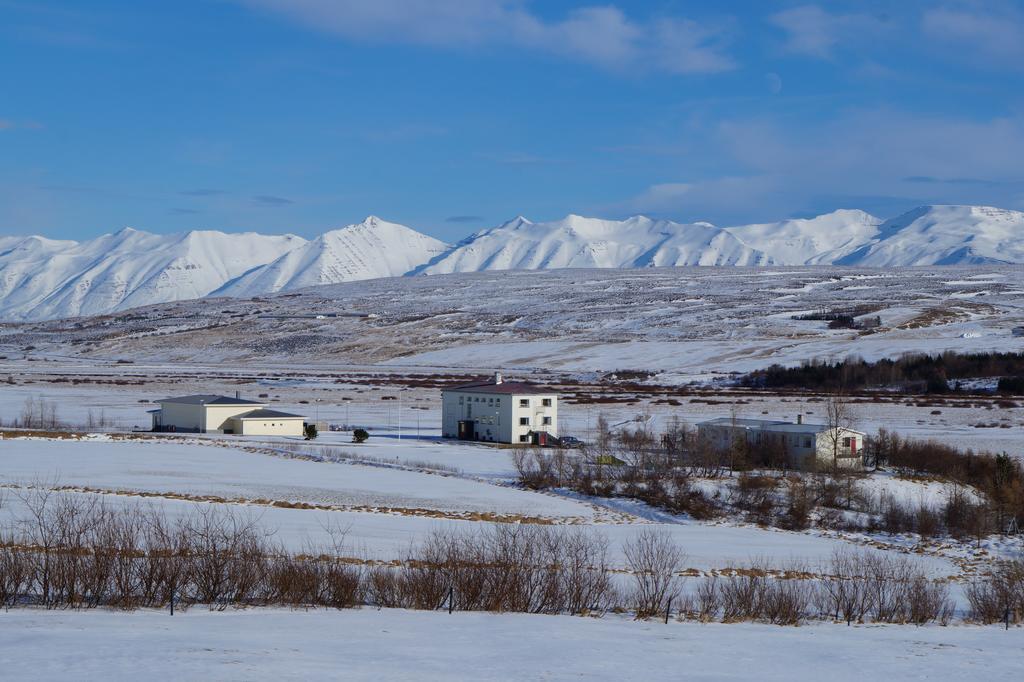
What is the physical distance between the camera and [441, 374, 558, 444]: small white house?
50875 mm

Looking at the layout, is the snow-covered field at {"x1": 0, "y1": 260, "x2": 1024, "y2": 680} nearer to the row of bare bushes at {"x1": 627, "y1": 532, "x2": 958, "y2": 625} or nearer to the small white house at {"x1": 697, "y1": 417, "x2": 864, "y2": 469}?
the row of bare bushes at {"x1": 627, "y1": 532, "x2": 958, "y2": 625}

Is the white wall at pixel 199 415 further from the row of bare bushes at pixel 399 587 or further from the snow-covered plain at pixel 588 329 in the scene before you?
the snow-covered plain at pixel 588 329

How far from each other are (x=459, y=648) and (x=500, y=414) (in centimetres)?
3746

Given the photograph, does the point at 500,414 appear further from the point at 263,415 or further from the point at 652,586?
the point at 652,586

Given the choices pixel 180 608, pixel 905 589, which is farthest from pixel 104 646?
pixel 905 589

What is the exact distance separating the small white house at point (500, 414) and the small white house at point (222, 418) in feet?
24.0

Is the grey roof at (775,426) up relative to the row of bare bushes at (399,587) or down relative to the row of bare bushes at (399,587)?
up

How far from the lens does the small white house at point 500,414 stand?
50875 mm

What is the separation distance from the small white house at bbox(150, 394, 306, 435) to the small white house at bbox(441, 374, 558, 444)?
730cm

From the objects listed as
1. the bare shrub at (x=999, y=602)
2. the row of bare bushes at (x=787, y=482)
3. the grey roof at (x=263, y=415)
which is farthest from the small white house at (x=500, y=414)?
the bare shrub at (x=999, y=602)

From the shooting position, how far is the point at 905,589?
1891 centimetres

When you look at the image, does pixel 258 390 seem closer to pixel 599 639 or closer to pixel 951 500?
pixel 951 500

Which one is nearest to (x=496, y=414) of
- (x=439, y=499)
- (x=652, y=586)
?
(x=439, y=499)

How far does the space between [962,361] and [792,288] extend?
90.3 metres
